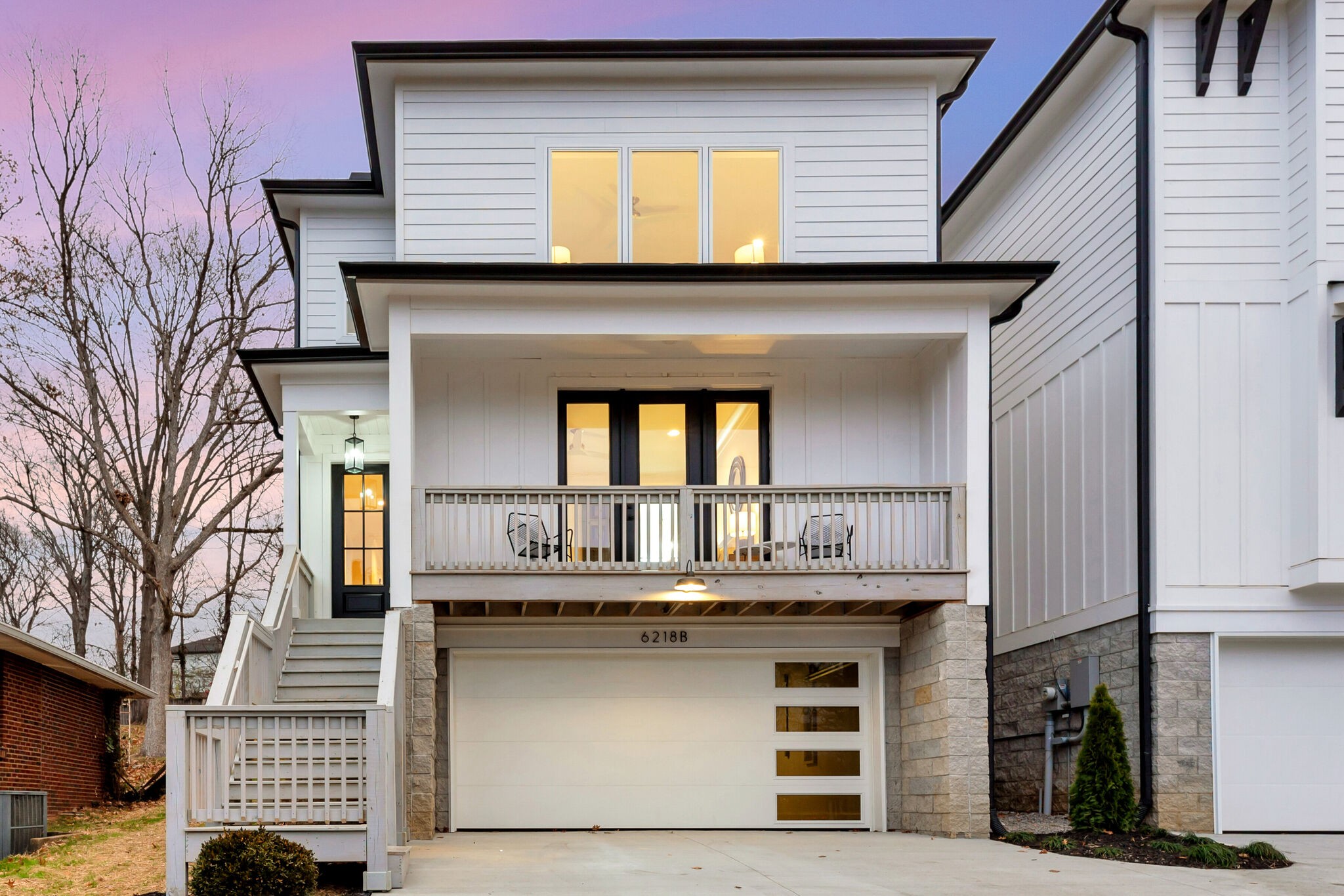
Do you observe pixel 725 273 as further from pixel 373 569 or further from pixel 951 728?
pixel 373 569

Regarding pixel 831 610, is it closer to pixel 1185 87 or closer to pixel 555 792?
pixel 555 792

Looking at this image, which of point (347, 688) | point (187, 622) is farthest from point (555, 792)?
point (187, 622)

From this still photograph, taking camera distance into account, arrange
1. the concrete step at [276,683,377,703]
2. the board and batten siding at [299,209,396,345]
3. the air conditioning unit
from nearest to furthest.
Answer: the concrete step at [276,683,377,703] → the air conditioning unit → the board and batten siding at [299,209,396,345]

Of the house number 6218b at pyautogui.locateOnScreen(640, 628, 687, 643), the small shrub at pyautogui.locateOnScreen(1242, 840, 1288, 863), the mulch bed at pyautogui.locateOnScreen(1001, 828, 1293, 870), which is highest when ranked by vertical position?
the house number 6218b at pyautogui.locateOnScreen(640, 628, 687, 643)

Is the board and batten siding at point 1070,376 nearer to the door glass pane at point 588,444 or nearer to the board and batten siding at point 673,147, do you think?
the board and batten siding at point 673,147

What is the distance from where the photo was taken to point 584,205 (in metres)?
14.2

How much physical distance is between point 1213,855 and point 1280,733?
114 inches

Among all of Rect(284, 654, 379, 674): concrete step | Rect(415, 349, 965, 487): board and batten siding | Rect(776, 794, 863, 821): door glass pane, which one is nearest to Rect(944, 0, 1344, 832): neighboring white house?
Rect(415, 349, 965, 487): board and batten siding

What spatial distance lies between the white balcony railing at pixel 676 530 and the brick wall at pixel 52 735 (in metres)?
6.31

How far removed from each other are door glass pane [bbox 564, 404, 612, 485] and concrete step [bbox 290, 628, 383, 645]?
290 centimetres

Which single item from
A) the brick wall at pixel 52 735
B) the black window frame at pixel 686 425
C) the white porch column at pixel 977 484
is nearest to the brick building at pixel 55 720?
the brick wall at pixel 52 735

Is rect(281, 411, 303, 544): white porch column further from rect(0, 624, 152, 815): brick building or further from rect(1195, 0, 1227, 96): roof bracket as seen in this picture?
rect(1195, 0, 1227, 96): roof bracket

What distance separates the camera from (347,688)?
40.1 ft

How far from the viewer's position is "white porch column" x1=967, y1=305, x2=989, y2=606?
12.8 meters
